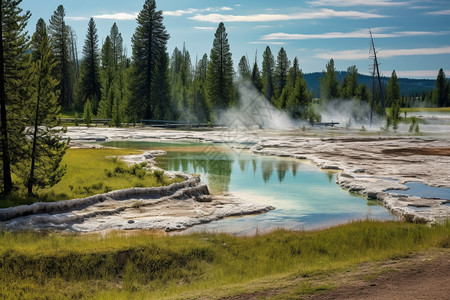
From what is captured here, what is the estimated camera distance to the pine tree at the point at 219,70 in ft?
301

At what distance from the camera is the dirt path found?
317 inches

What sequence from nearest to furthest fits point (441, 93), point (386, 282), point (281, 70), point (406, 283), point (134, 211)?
1. point (406, 283)
2. point (386, 282)
3. point (134, 211)
4. point (281, 70)
5. point (441, 93)

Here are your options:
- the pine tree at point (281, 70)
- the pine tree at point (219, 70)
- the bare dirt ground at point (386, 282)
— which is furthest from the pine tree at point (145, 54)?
the bare dirt ground at point (386, 282)

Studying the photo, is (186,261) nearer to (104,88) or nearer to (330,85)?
(104,88)

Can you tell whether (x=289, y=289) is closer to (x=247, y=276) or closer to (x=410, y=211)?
(x=247, y=276)

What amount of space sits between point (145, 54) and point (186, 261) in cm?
7194

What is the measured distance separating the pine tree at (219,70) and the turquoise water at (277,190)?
175 feet

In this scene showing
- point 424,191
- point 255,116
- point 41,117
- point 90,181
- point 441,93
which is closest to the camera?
point 41,117

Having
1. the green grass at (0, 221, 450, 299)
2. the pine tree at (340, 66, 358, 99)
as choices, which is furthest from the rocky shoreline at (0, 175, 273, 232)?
the pine tree at (340, 66, 358, 99)

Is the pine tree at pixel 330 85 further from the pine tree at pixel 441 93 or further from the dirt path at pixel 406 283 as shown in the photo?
the dirt path at pixel 406 283

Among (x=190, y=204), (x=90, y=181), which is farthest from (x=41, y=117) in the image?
(x=190, y=204)

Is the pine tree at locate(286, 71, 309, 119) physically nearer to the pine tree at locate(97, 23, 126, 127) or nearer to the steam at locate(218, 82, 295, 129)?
the steam at locate(218, 82, 295, 129)

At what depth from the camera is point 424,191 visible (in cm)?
2162

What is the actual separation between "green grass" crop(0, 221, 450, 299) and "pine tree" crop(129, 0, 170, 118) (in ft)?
219
